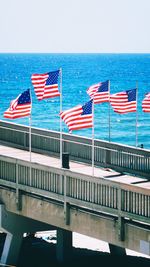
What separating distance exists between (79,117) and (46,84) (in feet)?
9.89

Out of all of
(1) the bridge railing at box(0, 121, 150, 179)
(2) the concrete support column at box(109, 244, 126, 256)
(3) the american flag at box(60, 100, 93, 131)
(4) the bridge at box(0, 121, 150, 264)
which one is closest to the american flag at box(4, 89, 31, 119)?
(4) the bridge at box(0, 121, 150, 264)

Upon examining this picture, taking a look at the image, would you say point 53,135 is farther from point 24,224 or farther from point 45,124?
point 45,124

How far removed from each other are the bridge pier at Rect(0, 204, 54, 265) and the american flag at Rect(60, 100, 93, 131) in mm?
3403

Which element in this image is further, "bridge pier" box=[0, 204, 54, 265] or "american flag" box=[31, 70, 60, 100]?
"american flag" box=[31, 70, 60, 100]

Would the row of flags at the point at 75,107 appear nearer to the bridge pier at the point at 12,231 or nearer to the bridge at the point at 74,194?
the bridge at the point at 74,194

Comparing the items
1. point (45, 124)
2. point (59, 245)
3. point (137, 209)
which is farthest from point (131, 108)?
point (45, 124)

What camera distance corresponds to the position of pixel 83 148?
3450 cm

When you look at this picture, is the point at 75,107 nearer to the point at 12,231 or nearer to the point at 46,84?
the point at 46,84

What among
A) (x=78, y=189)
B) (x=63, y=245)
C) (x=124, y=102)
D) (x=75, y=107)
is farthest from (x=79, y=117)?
(x=124, y=102)

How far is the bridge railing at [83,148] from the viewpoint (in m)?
32.6

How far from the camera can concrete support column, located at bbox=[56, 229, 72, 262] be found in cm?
3328

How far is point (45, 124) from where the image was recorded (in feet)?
323

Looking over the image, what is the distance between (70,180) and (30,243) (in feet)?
23.8

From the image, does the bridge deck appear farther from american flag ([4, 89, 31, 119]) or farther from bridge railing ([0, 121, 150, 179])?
american flag ([4, 89, 31, 119])
